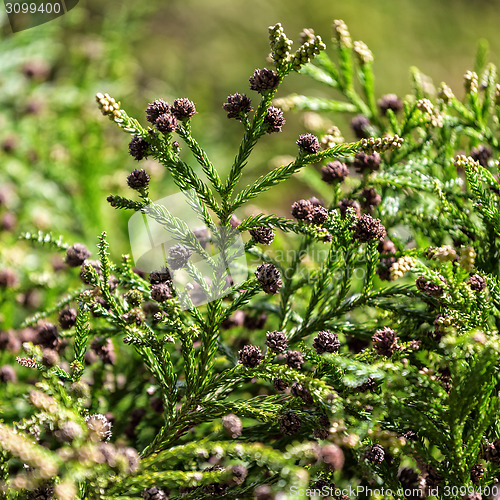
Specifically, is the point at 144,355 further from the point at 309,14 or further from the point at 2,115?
the point at 309,14

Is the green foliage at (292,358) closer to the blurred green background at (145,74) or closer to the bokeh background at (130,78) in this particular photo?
the bokeh background at (130,78)

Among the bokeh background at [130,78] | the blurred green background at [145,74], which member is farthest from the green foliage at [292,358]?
the blurred green background at [145,74]

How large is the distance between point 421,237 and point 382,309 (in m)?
0.22

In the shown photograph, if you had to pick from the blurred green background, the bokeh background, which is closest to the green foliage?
the bokeh background

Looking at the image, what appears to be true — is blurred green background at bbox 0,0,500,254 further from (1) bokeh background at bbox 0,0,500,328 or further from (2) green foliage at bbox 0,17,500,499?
(2) green foliage at bbox 0,17,500,499

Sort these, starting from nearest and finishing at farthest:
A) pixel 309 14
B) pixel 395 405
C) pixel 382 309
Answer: pixel 395 405 → pixel 382 309 → pixel 309 14

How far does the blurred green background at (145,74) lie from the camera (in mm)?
1688

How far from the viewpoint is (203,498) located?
71cm

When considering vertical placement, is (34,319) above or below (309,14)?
below

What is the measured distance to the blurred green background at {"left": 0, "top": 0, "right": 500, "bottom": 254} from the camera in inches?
66.5

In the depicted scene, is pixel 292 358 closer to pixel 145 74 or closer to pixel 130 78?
pixel 130 78

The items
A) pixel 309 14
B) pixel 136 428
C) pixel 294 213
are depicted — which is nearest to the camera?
pixel 294 213

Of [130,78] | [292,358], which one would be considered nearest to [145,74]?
[130,78]

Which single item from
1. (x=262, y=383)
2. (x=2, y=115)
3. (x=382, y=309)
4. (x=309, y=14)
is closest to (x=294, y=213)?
(x=382, y=309)
